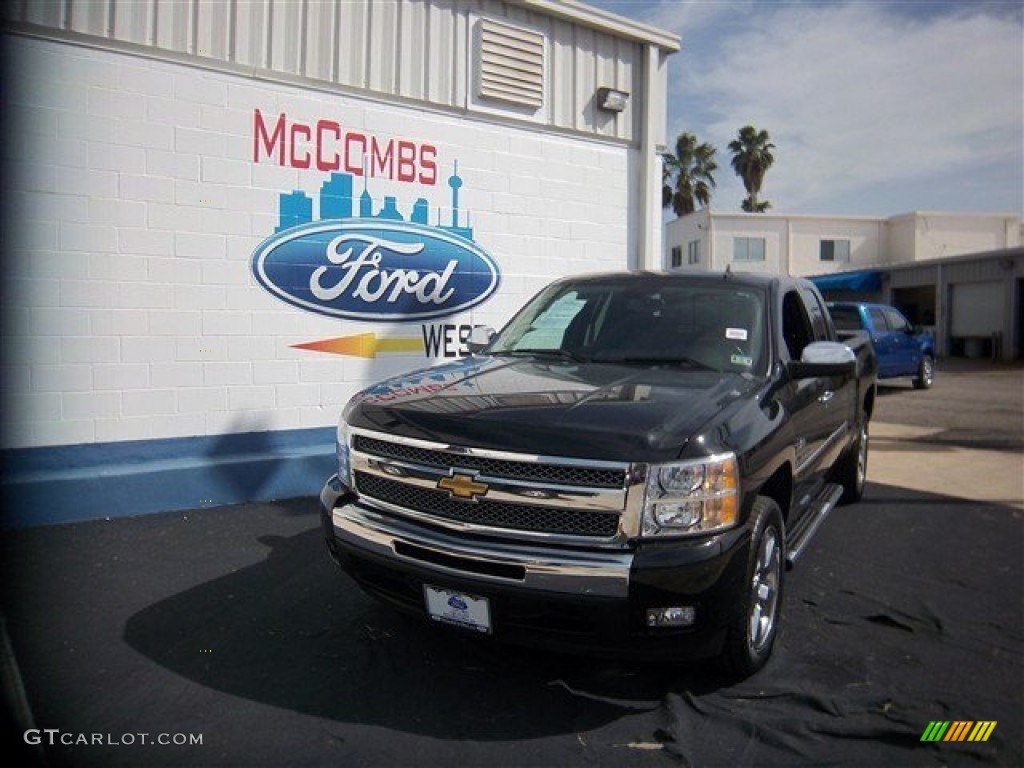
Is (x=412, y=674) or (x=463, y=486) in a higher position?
(x=463, y=486)

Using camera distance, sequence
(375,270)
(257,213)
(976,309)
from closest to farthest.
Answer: (257,213) < (375,270) < (976,309)

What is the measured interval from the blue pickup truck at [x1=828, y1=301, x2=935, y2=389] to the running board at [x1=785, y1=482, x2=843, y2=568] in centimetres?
860


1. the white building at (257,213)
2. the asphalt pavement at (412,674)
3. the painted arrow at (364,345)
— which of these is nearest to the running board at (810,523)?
the asphalt pavement at (412,674)

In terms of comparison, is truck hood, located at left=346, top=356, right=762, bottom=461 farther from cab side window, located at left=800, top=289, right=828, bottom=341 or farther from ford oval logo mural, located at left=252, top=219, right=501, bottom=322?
ford oval logo mural, located at left=252, top=219, right=501, bottom=322

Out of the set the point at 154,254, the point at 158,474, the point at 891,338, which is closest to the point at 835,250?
the point at 891,338

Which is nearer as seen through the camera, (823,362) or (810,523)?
(823,362)

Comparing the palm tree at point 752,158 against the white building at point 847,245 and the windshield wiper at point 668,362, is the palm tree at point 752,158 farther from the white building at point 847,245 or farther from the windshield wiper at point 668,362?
the windshield wiper at point 668,362

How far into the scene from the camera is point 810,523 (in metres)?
4.23

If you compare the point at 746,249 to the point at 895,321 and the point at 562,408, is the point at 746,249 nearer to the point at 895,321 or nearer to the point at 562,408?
the point at 895,321

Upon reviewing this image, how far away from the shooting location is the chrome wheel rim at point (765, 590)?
3027 millimetres

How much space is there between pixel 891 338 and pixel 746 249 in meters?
23.9

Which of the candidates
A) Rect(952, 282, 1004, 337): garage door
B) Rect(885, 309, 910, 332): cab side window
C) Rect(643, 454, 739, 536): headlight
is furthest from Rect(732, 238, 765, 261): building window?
Rect(643, 454, 739, 536): headlight

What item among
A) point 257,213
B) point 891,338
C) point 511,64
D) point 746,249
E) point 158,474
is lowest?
point 158,474

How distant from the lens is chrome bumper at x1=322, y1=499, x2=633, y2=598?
2.54 m
